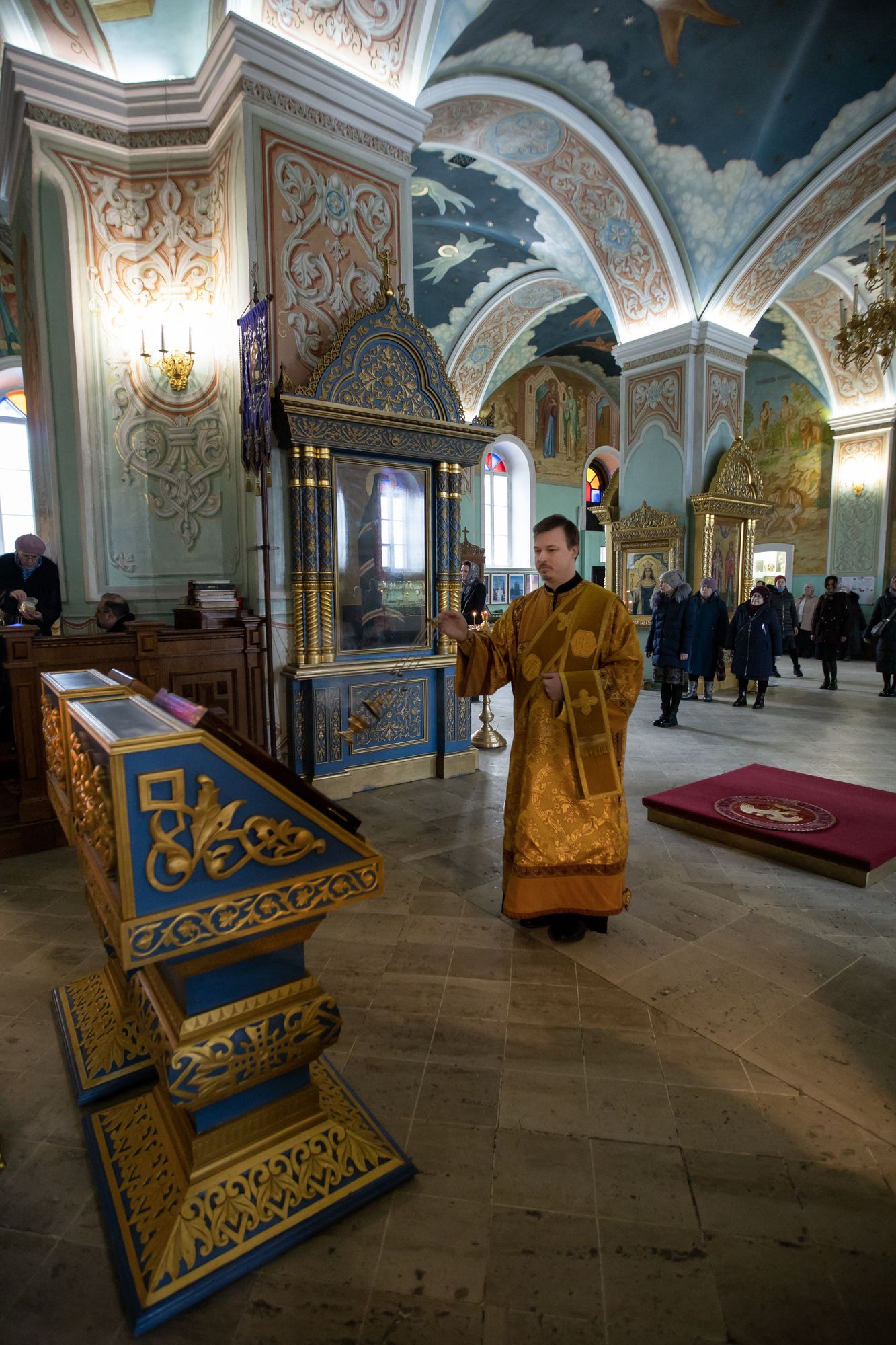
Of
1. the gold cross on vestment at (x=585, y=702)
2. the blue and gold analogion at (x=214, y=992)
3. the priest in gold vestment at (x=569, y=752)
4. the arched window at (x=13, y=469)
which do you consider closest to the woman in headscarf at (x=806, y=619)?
the priest in gold vestment at (x=569, y=752)

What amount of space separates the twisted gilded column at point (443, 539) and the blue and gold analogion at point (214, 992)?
4216 mm

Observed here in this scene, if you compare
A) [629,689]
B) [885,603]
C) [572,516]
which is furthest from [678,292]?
A: [572,516]

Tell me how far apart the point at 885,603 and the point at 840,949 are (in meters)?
8.54

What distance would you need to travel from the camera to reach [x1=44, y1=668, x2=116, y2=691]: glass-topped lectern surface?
208 centimetres

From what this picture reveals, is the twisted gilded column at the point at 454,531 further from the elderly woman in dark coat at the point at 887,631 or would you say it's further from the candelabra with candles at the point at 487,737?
the elderly woman in dark coat at the point at 887,631

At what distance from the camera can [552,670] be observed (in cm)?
311

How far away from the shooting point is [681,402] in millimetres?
10266

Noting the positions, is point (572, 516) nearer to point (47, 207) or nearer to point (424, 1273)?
point (47, 207)

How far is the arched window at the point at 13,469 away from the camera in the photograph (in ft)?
38.8

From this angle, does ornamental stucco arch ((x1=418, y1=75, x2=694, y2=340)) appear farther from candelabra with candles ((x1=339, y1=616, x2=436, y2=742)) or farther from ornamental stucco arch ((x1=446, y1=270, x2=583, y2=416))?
candelabra with candles ((x1=339, y1=616, x2=436, y2=742))

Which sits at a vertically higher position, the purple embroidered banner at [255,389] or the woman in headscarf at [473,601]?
the purple embroidered banner at [255,389]

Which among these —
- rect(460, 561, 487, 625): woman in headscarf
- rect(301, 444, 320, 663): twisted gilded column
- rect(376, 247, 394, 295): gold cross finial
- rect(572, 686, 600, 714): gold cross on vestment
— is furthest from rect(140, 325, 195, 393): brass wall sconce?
rect(572, 686, 600, 714): gold cross on vestment

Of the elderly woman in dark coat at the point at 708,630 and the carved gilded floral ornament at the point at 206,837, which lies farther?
the elderly woman in dark coat at the point at 708,630

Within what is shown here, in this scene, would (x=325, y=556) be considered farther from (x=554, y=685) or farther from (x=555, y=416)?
(x=555, y=416)
